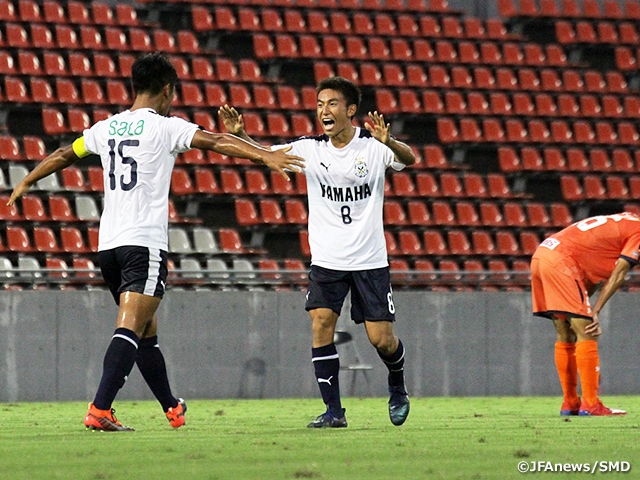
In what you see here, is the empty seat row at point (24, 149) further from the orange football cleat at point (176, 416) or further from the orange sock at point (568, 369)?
the orange football cleat at point (176, 416)

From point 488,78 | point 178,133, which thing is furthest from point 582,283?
point 488,78

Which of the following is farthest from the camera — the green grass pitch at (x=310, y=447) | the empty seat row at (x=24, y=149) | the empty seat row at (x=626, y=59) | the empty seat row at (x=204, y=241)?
the empty seat row at (x=626, y=59)

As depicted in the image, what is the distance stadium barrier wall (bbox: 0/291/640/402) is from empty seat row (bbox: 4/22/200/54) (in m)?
6.60

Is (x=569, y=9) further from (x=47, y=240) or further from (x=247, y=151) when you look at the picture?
(x=247, y=151)

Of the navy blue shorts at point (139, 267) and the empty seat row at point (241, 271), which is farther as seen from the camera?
the empty seat row at point (241, 271)

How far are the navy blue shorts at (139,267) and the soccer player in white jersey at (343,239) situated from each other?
3.64ft

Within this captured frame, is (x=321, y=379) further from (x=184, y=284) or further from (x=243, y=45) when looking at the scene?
(x=243, y=45)

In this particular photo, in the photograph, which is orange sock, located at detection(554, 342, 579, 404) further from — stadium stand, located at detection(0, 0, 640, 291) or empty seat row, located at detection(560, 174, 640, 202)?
empty seat row, located at detection(560, 174, 640, 202)

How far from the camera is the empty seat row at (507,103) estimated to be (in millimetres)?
20375

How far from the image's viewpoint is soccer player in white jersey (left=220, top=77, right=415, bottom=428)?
7957 millimetres

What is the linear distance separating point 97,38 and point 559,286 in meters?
11.6

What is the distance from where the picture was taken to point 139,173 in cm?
727

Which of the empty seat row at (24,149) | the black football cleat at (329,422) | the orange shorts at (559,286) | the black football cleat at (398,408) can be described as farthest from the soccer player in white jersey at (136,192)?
the empty seat row at (24,149)

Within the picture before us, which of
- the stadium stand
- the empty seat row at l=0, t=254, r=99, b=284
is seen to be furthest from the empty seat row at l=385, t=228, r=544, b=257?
the empty seat row at l=0, t=254, r=99, b=284
